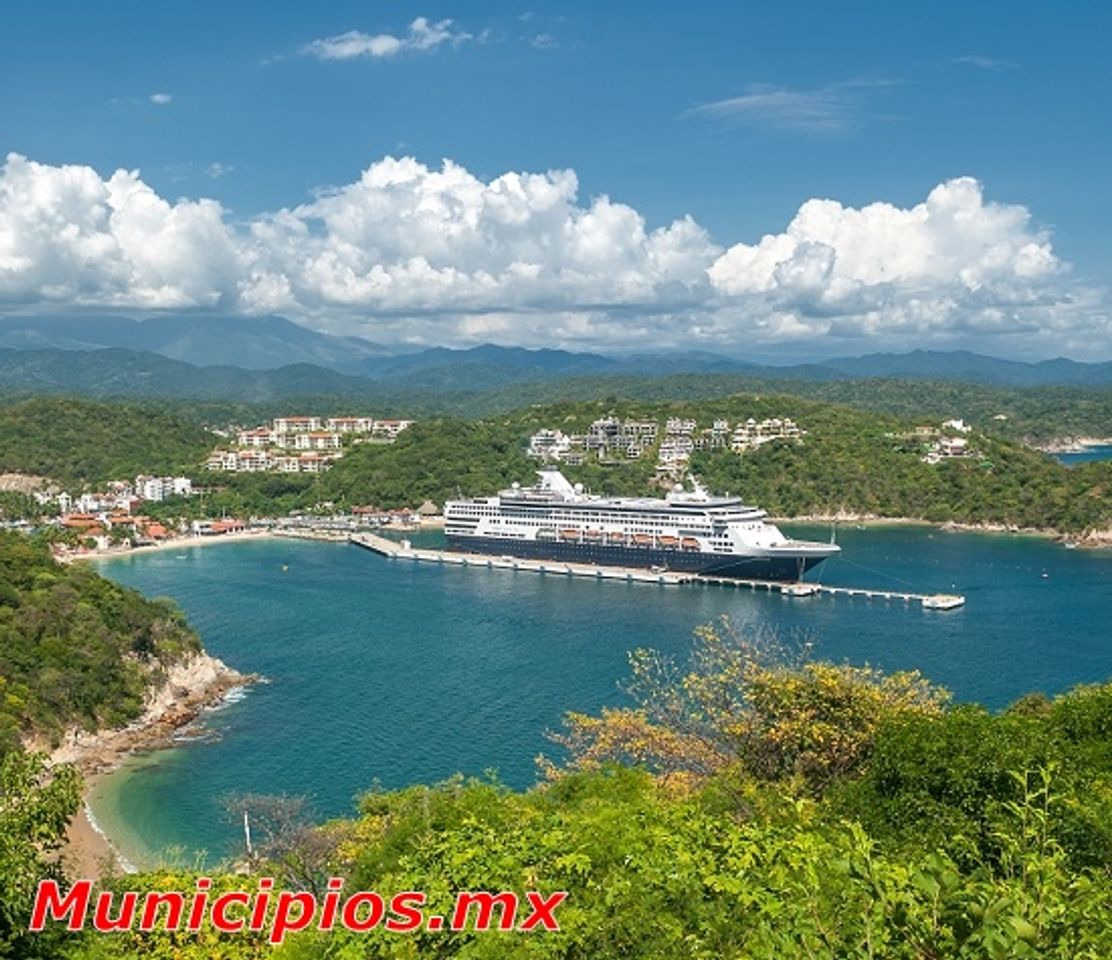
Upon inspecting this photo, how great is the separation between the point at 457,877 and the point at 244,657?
1100 inches

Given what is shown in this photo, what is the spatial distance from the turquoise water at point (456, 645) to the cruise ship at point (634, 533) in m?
2.11

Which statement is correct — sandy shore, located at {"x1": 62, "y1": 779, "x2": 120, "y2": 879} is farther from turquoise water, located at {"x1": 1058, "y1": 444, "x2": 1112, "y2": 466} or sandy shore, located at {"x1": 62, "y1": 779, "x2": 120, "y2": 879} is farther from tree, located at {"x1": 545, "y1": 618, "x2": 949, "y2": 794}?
turquoise water, located at {"x1": 1058, "y1": 444, "x2": 1112, "y2": 466}

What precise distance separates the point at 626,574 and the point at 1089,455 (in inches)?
3115

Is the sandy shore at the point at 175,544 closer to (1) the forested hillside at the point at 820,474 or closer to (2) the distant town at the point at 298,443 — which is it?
(1) the forested hillside at the point at 820,474

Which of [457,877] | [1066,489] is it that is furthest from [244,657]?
[1066,489]

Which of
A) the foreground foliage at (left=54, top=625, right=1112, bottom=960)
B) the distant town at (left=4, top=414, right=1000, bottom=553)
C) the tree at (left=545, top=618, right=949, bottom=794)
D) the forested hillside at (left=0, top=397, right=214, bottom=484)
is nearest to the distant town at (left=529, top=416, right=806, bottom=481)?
the distant town at (left=4, top=414, right=1000, bottom=553)

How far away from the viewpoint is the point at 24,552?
29422 millimetres

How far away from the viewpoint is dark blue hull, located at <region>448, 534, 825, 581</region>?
146 feet

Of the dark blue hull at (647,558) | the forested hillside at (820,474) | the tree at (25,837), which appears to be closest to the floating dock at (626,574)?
the dark blue hull at (647,558)

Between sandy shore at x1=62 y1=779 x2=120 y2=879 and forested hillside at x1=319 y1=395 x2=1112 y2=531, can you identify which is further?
forested hillside at x1=319 y1=395 x2=1112 y2=531

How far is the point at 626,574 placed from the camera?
47062 millimetres

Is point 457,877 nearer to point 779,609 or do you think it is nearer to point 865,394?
point 779,609

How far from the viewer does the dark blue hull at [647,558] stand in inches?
1757

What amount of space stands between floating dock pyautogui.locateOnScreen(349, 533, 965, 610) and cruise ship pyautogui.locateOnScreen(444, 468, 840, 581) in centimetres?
46
